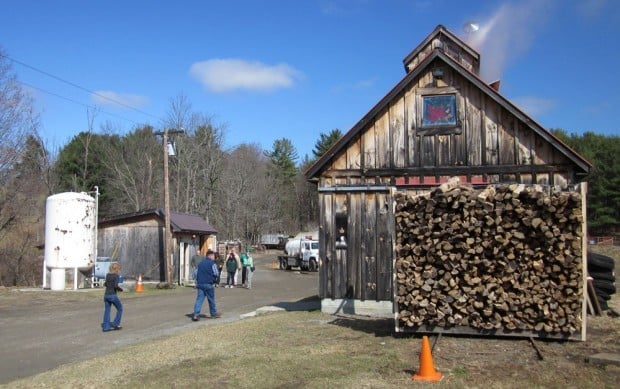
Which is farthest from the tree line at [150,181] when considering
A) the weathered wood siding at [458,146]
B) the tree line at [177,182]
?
the weathered wood siding at [458,146]

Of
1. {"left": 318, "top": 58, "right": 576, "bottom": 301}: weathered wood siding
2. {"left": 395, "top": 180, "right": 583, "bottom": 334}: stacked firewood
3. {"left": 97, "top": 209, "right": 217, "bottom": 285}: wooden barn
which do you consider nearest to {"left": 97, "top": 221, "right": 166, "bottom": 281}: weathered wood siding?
{"left": 97, "top": 209, "right": 217, "bottom": 285}: wooden barn

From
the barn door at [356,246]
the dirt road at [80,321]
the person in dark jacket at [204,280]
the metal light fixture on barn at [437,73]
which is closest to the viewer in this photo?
the dirt road at [80,321]

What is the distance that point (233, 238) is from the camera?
72.8 meters

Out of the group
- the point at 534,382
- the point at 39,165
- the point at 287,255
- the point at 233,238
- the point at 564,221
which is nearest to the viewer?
the point at 534,382

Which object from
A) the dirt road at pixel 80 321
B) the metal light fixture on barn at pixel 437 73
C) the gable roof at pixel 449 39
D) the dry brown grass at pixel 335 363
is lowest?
the dirt road at pixel 80 321

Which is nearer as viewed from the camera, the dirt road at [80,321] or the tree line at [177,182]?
the dirt road at [80,321]

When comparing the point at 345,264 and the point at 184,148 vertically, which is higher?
the point at 184,148

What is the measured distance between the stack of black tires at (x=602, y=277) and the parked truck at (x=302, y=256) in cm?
3223

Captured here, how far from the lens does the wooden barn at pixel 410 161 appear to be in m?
13.7

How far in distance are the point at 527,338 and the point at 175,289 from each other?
20.4 m

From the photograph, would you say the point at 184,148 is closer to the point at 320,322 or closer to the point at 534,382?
the point at 320,322

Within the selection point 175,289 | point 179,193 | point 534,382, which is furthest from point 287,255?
point 534,382

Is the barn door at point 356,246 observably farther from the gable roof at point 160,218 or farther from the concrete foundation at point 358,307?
the gable roof at point 160,218

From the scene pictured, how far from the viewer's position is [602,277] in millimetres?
14680
